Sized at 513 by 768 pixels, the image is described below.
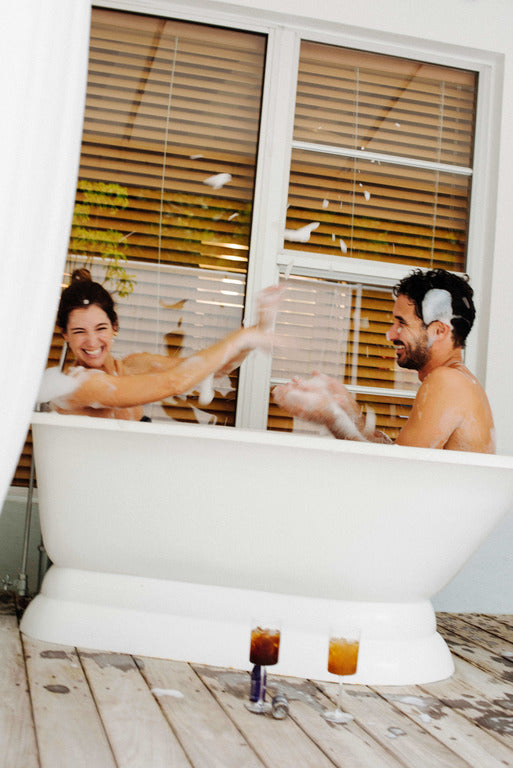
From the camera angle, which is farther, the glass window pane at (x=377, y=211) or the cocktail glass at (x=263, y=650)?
the glass window pane at (x=377, y=211)

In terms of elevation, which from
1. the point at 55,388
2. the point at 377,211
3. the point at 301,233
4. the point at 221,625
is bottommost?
the point at 221,625

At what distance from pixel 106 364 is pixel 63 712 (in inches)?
57.1

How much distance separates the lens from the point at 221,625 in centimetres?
209

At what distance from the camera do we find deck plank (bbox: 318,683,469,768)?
1.56 meters

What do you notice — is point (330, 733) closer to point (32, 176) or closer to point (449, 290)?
point (32, 176)

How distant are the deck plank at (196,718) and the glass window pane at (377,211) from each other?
6.15 feet

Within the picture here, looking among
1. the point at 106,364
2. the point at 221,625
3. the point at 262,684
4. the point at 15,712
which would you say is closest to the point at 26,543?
the point at 106,364

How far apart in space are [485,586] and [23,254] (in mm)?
2634

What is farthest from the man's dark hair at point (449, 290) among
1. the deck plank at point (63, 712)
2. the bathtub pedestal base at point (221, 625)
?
the deck plank at point (63, 712)

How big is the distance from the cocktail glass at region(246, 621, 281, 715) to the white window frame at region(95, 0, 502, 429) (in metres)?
1.39

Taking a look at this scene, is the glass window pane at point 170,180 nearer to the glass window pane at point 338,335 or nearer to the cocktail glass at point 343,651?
the glass window pane at point 338,335

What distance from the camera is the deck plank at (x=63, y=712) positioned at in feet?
4.71

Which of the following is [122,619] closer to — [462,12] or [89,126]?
[89,126]

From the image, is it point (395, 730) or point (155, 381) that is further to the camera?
point (155, 381)
